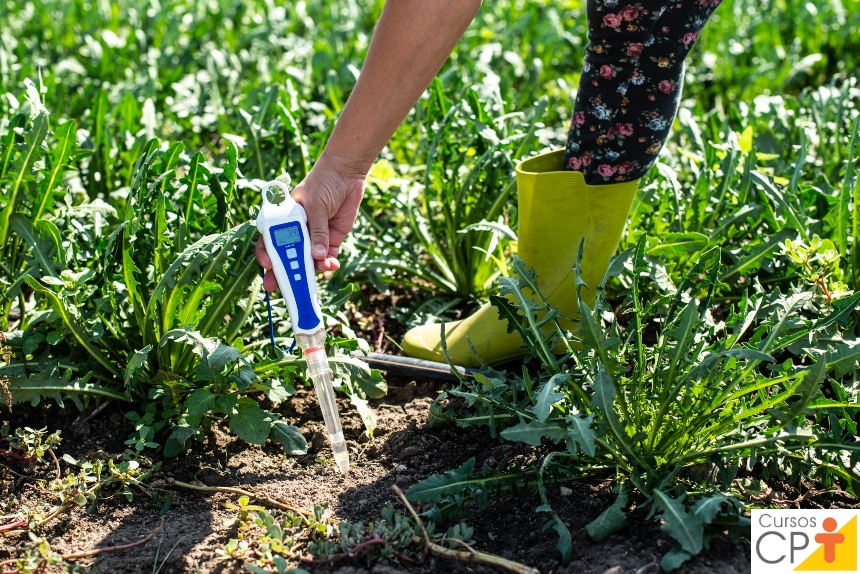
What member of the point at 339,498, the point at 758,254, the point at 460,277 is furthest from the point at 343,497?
the point at 758,254

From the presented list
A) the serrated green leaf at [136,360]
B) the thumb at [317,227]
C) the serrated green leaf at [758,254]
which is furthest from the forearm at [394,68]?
the serrated green leaf at [758,254]

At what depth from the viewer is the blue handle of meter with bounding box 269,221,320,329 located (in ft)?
5.96

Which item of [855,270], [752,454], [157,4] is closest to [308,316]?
[752,454]

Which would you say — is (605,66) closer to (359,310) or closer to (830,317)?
(830,317)

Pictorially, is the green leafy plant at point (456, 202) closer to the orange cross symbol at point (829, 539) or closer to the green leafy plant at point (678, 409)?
the green leafy plant at point (678, 409)

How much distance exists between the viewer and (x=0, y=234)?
2.21 m

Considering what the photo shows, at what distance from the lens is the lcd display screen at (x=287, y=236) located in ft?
5.95

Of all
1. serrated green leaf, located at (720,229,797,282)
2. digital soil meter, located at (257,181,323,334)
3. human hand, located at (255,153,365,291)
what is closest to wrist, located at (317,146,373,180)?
human hand, located at (255,153,365,291)

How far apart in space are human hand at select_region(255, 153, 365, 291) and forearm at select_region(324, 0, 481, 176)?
3 cm

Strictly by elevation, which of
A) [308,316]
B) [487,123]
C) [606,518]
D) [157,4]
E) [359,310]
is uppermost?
[157,4]

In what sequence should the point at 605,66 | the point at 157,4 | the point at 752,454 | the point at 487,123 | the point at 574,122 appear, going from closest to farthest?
the point at 752,454
the point at 605,66
the point at 574,122
the point at 487,123
the point at 157,4

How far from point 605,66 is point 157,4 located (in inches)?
135

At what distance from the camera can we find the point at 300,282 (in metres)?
1.83

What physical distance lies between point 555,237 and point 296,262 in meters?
0.70
